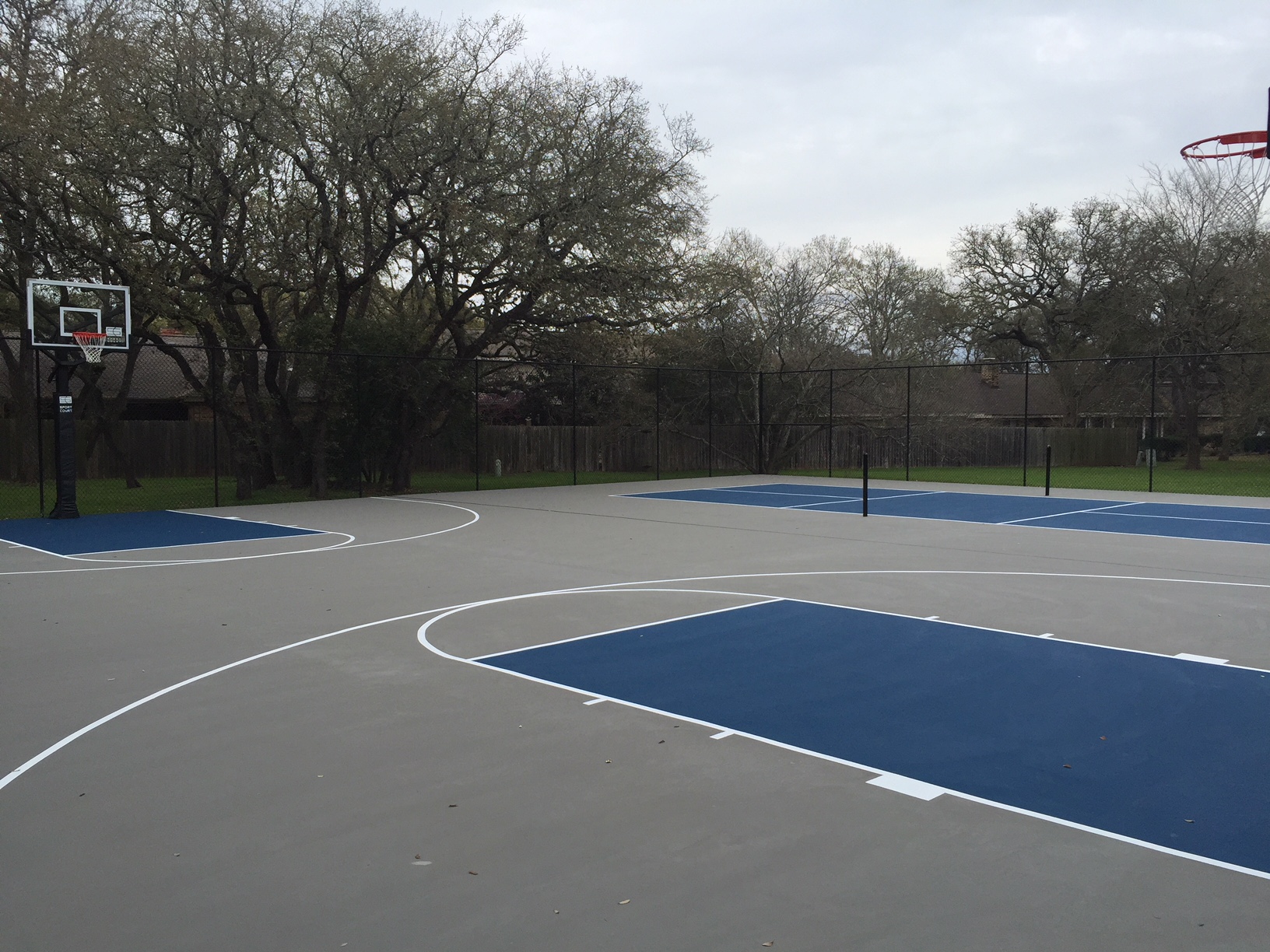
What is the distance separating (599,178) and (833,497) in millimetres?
7269

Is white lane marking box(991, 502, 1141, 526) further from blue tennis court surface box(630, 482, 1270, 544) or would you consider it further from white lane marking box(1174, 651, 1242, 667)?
white lane marking box(1174, 651, 1242, 667)

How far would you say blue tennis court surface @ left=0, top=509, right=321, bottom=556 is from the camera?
1259 centimetres

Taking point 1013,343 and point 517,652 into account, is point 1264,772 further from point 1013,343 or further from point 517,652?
point 1013,343

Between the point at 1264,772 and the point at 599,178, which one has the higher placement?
the point at 599,178

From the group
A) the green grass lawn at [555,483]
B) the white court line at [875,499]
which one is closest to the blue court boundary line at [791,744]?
the white court line at [875,499]

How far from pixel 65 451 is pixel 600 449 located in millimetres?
14460

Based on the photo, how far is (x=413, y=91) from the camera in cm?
1753

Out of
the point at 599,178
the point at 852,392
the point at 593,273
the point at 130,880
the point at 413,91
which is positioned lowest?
the point at 130,880

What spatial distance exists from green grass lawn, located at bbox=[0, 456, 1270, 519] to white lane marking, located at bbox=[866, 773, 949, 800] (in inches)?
611

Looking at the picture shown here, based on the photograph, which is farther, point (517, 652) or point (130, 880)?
point (517, 652)

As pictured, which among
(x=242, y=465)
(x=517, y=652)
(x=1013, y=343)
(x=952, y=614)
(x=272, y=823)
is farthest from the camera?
(x=1013, y=343)

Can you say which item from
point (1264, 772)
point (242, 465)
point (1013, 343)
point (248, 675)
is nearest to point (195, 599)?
point (248, 675)

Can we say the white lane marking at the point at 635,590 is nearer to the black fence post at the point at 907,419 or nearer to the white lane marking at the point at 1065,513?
the white lane marking at the point at 1065,513

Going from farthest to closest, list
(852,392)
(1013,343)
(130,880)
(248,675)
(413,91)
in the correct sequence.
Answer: (1013,343)
(852,392)
(413,91)
(248,675)
(130,880)
